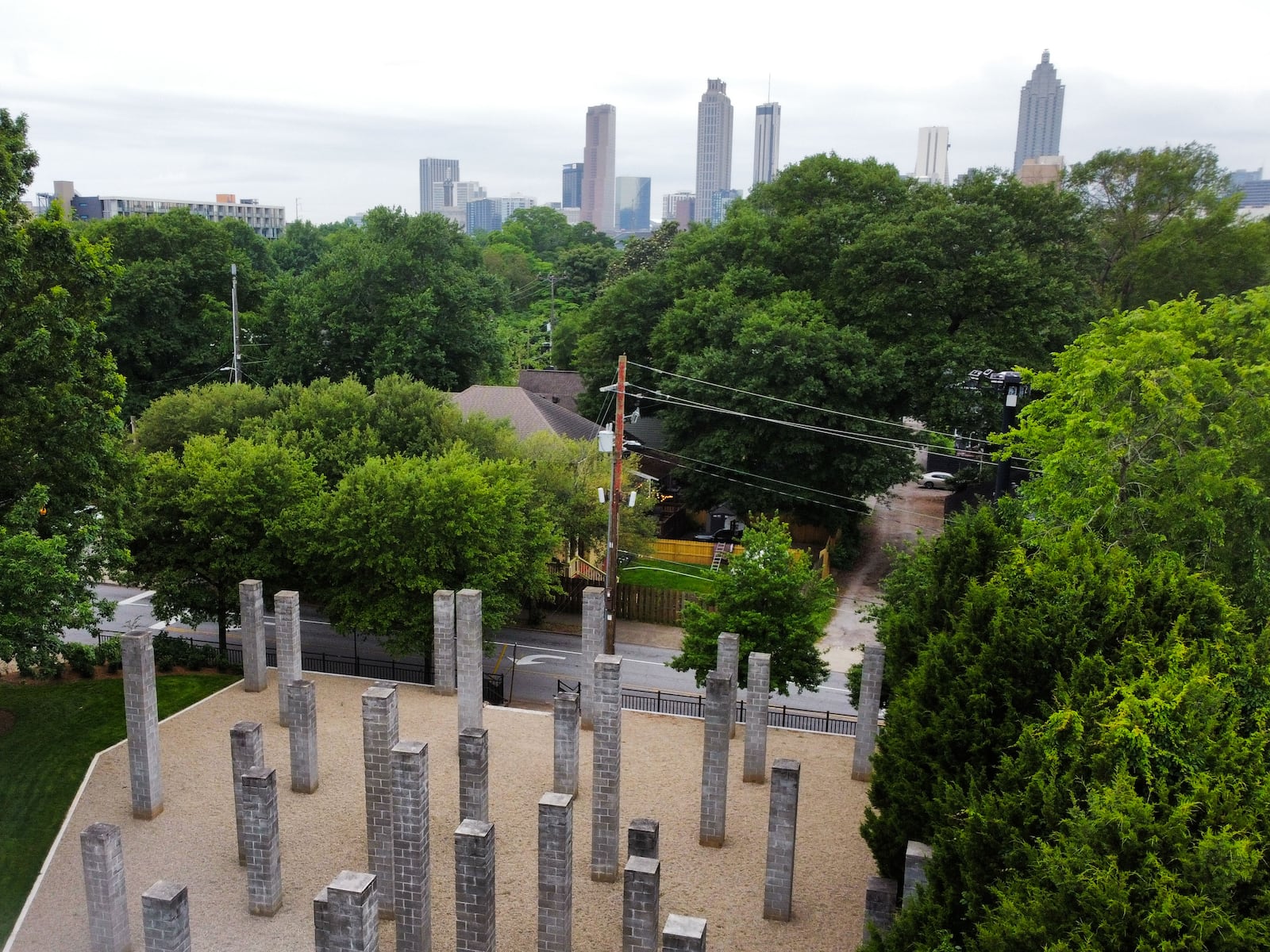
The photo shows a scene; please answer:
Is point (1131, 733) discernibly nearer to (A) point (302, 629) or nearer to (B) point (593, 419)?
(A) point (302, 629)

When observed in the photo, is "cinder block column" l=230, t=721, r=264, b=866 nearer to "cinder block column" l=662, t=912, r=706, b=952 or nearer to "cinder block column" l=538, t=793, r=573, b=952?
"cinder block column" l=538, t=793, r=573, b=952

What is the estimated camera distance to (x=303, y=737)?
2033 centimetres

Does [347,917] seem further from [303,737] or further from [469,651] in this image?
[469,651]

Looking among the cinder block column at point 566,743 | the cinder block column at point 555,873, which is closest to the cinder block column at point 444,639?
the cinder block column at point 566,743

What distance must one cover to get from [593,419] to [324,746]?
1089 inches

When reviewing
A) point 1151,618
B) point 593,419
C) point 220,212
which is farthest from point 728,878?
point 220,212

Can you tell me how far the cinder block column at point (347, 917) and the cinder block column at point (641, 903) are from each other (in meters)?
3.40

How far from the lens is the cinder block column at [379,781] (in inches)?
679

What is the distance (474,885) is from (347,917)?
7.00ft

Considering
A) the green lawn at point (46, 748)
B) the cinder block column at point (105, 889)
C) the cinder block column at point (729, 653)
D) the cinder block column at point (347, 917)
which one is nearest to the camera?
the cinder block column at point (347, 917)

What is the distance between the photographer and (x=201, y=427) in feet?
113

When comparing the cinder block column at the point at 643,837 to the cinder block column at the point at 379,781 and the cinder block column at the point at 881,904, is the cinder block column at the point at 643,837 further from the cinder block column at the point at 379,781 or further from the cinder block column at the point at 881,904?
the cinder block column at the point at 379,781

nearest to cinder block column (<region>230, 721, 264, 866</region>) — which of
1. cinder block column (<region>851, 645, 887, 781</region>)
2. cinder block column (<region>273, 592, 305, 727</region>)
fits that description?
cinder block column (<region>273, 592, 305, 727</region>)

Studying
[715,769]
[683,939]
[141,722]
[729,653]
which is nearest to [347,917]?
[683,939]
